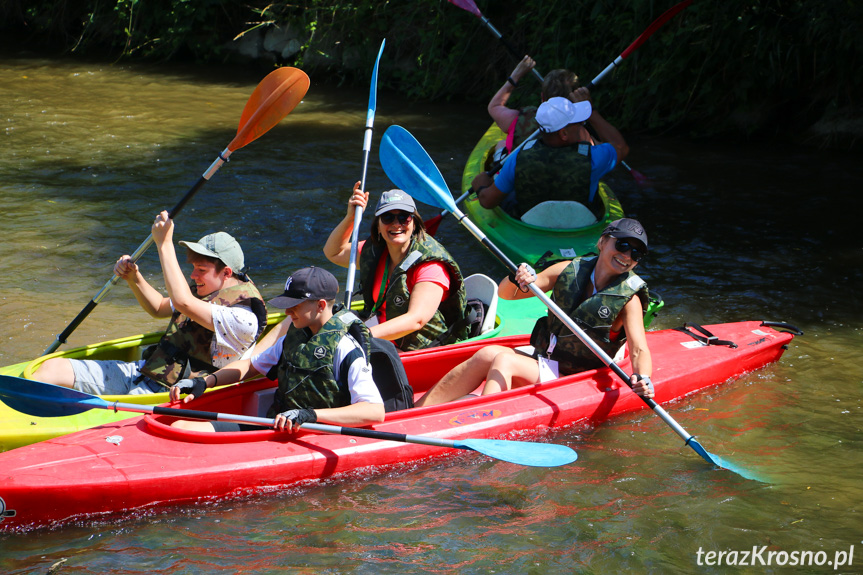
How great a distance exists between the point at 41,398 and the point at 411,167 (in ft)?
7.17

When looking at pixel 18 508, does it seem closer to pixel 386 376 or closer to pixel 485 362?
pixel 386 376

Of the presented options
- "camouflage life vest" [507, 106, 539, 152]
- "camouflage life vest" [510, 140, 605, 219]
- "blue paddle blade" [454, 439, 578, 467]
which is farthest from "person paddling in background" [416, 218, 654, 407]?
"camouflage life vest" [507, 106, 539, 152]

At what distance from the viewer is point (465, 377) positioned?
409 cm

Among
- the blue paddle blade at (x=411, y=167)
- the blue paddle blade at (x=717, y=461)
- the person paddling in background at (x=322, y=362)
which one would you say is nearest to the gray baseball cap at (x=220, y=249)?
the person paddling in background at (x=322, y=362)

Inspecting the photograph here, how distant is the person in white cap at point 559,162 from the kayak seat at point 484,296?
147 cm

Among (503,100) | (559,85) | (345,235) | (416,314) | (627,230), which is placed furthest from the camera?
(503,100)

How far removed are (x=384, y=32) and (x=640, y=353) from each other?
8.66m

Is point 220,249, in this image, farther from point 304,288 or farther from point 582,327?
point 582,327

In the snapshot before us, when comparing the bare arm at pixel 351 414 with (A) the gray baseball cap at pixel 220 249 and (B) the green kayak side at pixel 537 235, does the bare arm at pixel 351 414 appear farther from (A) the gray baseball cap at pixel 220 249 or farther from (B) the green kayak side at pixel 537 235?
(B) the green kayak side at pixel 537 235

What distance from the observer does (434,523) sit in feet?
11.2

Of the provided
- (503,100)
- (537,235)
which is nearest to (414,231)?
(537,235)

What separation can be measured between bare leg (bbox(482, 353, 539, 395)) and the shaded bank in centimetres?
Result: 592

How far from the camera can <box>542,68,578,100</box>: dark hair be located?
6.19 meters

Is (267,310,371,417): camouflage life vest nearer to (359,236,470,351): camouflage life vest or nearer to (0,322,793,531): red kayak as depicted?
(0,322,793,531): red kayak
